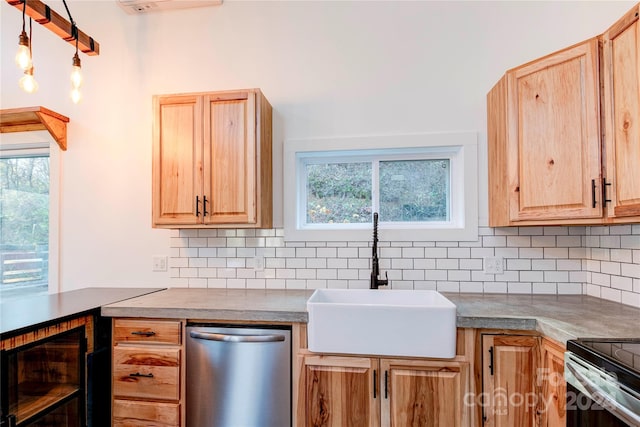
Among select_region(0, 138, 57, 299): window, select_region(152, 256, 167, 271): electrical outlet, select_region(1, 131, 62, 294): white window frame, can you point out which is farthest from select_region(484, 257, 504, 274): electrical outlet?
select_region(0, 138, 57, 299): window

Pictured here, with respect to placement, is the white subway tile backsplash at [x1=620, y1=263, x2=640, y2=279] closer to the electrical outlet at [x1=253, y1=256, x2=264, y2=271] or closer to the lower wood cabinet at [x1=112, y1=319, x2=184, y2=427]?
the electrical outlet at [x1=253, y1=256, x2=264, y2=271]

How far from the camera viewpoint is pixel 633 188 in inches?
52.8

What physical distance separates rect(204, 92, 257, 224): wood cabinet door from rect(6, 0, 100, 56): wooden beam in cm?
66

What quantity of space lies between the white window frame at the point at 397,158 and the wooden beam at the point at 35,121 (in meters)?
1.63

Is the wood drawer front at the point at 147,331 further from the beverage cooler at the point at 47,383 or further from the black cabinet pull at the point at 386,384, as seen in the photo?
the black cabinet pull at the point at 386,384

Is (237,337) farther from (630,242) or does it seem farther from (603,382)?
(630,242)

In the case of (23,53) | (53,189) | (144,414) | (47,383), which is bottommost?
(144,414)

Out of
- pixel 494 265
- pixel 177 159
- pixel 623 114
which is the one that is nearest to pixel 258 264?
pixel 177 159

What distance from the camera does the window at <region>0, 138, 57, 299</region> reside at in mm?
2498

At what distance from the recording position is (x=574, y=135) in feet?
A: 5.16

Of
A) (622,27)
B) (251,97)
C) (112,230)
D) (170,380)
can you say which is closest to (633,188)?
(622,27)

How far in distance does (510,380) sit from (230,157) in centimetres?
180

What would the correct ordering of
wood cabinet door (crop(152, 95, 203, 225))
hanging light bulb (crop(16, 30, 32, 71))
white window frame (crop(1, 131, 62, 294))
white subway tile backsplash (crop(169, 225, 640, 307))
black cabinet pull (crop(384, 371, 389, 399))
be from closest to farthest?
hanging light bulb (crop(16, 30, 32, 71)) < black cabinet pull (crop(384, 371, 389, 399)) < white subway tile backsplash (crop(169, 225, 640, 307)) < wood cabinet door (crop(152, 95, 203, 225)) < white window frame (crop(1, 131, 62, 294))

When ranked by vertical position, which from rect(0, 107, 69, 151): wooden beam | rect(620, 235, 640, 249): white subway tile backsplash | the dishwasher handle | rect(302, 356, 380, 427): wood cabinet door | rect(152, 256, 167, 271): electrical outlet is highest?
rect(0, 107, 69, 151): wooden beam
